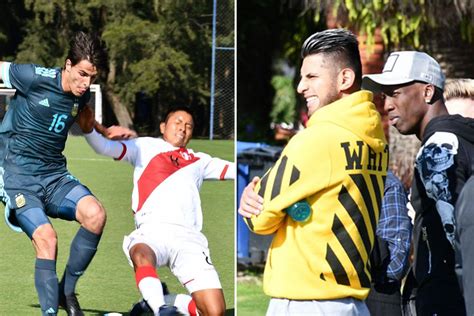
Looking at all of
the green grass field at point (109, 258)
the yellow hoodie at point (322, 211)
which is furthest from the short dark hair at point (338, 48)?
the green grass field at point (109, 258)

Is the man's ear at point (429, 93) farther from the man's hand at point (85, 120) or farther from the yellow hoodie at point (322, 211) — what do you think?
the man's hand at point (85, 120)

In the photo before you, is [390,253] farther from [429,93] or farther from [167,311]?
[167,311]

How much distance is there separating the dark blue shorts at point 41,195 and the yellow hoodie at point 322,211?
10.5ft

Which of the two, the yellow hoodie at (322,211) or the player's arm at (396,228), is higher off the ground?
the yellow hoodie at (322,211)

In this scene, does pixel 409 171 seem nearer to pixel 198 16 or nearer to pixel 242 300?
pixel 242 300

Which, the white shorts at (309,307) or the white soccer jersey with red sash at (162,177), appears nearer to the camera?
the white shorts at (309,307)

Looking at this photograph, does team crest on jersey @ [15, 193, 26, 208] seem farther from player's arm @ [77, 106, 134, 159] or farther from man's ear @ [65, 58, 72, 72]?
man's ear @ [65, 58, 72, 72]

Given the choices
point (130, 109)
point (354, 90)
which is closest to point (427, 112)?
point (354, 90)

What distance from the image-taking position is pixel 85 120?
7066 mm

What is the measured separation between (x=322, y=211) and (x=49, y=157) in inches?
140

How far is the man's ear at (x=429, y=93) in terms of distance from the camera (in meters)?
4.73

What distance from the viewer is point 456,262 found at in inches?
174

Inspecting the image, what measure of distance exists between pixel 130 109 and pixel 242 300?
19782mm

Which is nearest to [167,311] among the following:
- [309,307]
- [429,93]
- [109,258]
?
[429,93]
